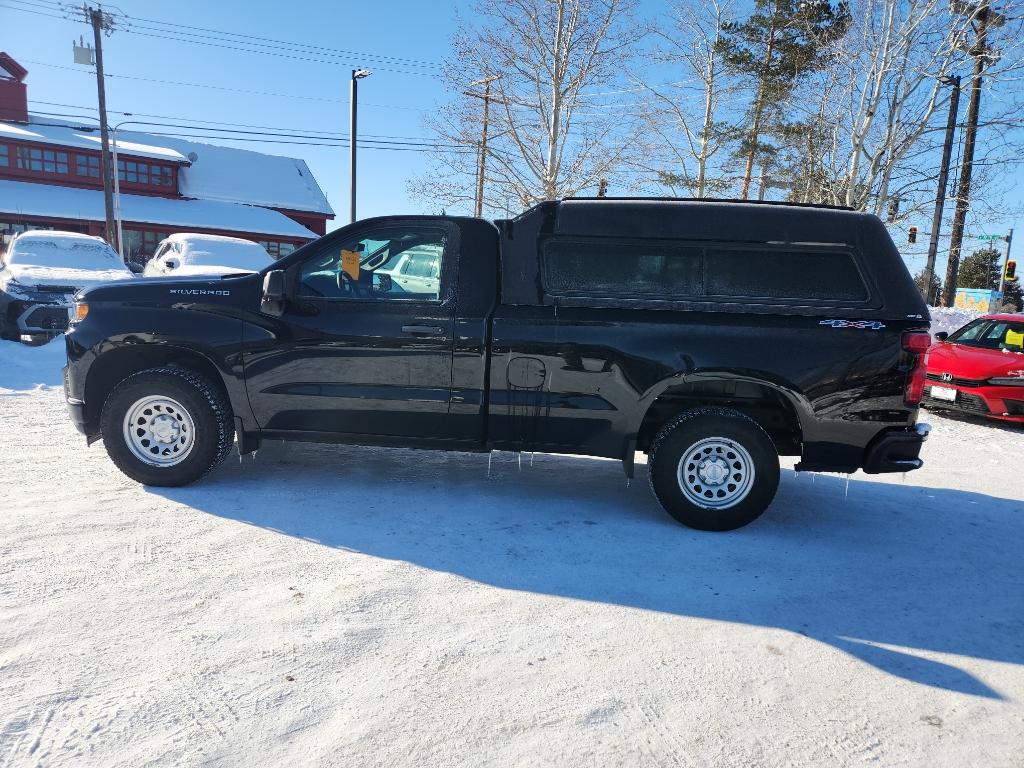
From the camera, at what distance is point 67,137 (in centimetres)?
3512

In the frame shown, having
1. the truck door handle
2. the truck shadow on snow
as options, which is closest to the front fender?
the truck shadow on snow

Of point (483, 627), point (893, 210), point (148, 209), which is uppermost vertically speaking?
point (148, 209)

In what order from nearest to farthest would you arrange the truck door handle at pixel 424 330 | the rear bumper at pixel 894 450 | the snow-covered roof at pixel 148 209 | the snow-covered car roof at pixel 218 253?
1. the rear bumper at pixel 894 450
2. the truck door handle at pixel 424 330
3. the snow-covered car roof at pixel 218 253
4. the snow-covered roof at pixel 148 209

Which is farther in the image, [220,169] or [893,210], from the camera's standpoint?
[220,169]

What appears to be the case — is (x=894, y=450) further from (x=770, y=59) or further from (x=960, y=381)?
(x=770, y=59)

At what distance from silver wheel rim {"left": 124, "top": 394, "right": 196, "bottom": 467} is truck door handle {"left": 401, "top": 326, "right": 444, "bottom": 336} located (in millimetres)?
1598

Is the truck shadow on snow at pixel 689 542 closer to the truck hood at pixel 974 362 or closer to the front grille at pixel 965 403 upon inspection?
the front grille at pixel 965 403

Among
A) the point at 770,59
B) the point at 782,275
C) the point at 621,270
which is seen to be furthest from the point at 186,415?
the point at 770,59

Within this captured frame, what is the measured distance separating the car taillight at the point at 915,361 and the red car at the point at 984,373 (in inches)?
217

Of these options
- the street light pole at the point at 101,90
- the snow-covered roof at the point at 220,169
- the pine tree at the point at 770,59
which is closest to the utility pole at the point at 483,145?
the pine tree at the point at 770,59

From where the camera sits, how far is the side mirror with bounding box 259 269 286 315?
173 inches

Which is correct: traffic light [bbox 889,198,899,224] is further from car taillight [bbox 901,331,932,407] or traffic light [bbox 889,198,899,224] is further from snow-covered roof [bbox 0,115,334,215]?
snow-covered roof [bbox 0,115,334,215]

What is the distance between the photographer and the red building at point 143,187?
3306 cm

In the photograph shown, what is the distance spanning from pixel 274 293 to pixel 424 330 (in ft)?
3.23
